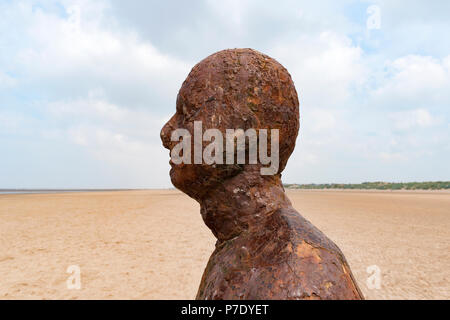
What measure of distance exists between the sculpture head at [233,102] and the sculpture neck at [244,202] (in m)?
0.06

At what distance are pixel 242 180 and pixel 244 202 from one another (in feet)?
0.48

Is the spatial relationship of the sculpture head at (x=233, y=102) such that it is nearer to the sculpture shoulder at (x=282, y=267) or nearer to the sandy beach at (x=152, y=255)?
the sculpture shoulder at (x=282, y=267)

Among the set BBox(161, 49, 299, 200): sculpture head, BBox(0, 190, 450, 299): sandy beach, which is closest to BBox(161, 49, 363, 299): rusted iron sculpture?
BBox(161, 49, 299, 200): sculpture head

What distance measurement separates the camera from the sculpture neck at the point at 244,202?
2010 millimetres

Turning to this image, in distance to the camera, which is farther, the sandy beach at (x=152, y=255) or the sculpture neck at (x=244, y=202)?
the sandy beach at (x=152, y=255)

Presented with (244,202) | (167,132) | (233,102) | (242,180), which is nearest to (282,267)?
(244,202)

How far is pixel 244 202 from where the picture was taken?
2.01 m

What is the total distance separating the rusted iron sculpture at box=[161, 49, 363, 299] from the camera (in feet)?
5.65

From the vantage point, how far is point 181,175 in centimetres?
213

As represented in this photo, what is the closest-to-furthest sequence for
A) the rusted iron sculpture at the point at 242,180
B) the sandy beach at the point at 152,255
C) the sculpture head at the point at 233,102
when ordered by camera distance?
1. the rusted iron sculpture at the point at 242,180
2. the sculpture head at the point at 233,102
3. the sandy beach at the point at 152,255

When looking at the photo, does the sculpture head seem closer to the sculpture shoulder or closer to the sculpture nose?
the sculpture nose

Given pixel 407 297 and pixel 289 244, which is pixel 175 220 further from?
pixel 289 244

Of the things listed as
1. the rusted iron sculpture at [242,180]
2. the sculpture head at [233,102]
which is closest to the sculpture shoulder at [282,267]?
the rusted iron sculpture at [242,180]
